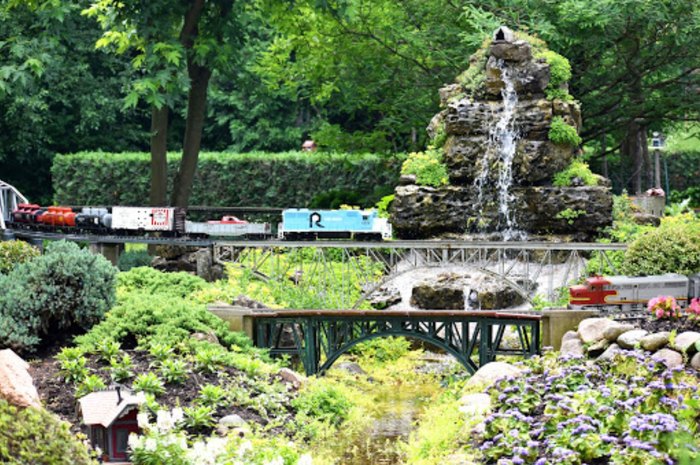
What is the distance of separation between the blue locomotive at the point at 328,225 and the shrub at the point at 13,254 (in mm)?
9263

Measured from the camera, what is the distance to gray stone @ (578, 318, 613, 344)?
3103 cm

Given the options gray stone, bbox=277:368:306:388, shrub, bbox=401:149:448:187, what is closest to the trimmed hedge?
shrub, bbox=401:149:448:187

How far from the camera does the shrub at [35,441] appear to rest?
16969 mm

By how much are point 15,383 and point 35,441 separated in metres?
6.60

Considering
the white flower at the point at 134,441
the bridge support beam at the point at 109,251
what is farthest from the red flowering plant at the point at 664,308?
the bridge support beam at the point at 109,251

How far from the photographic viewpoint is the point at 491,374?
30094 mm

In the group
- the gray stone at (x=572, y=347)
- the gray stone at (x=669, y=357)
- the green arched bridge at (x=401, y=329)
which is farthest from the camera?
the green arched bridge at (x=401, y=329)

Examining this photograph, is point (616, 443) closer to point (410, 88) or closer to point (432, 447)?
point (432, 447)

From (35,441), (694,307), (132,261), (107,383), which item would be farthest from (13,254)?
(35,441)

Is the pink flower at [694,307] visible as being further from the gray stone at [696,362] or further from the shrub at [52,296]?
the shrub at [52,296]

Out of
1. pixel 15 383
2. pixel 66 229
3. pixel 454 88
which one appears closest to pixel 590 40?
pixel 454 88

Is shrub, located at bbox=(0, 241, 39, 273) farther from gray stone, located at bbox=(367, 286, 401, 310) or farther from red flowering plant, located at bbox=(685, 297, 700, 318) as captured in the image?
red flowering plant, located at bbox=(685, 297, 700, 318)

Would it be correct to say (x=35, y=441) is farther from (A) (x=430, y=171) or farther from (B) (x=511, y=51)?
(B) (x=511, y=51)

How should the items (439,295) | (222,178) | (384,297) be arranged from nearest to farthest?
(439,295) → (384,297) → (222,178)
